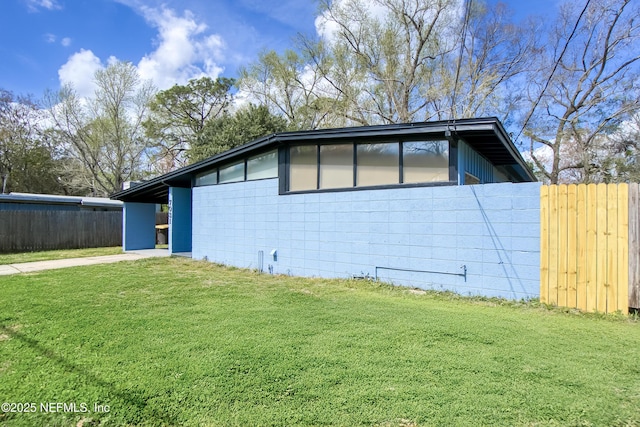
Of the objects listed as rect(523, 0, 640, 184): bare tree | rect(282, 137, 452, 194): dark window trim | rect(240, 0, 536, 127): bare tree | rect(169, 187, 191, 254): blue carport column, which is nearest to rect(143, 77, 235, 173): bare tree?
rect(240, 0, 536, 127): bare tree

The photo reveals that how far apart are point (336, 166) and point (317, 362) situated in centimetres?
535

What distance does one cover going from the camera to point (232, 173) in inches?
407

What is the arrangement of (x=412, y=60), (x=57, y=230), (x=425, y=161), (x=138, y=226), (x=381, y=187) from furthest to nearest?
(x=412, y=60) < (x=57, y=230) < (x=138, y=226) < (x=381, y=187) < (x=425, y=161)

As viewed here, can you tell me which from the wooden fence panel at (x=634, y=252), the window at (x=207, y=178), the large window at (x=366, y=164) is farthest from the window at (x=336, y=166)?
the wooden fence panel at (x=634, y=252)

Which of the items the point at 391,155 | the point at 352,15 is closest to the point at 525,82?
the point at 352,15

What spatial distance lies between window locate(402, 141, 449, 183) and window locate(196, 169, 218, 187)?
20.8 feet

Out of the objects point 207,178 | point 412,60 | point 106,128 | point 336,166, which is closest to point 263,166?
point 336,166

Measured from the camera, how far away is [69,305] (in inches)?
210

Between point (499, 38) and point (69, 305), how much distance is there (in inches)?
838

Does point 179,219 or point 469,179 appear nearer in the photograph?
point 469,179

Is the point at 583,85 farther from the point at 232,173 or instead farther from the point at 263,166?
the point at 232,173

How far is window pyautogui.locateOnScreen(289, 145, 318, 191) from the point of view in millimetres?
8250

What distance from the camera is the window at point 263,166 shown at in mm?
9016

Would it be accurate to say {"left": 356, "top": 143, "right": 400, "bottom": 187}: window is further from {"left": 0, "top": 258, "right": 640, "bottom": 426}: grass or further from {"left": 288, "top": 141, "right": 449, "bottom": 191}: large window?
{"left": 0, "top": 258, "right": 640, "bottom": 426}: grass
